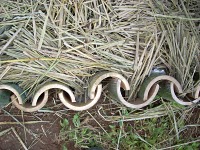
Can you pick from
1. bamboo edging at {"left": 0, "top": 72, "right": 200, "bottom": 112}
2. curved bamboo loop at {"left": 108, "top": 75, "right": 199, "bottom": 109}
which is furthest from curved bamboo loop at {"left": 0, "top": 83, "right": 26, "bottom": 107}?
curved bamboo loop at {"left": 108, "top": 75, "right": 199, "bottom": 109}

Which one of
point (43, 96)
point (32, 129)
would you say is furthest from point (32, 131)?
point (43, 96)

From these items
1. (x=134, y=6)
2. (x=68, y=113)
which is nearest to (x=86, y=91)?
(x=68, y=113)

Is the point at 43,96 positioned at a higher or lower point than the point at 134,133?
higher

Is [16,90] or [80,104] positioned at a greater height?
[16,90]

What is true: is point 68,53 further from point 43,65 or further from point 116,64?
point 116,64

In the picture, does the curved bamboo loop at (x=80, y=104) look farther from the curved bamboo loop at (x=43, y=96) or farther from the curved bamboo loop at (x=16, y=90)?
the curved bamboo loop at (x=16, y=90)

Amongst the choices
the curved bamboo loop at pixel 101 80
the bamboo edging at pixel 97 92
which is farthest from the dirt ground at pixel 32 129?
the curved bamboo loop at pixel 101 80

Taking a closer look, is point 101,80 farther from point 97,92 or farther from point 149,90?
point 149,90

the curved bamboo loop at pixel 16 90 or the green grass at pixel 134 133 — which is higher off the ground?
the curved bamboo loop at pixel 16 90

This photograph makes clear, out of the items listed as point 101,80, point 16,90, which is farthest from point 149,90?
point 16,90

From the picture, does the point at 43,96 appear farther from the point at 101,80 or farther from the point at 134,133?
the point at 134,133

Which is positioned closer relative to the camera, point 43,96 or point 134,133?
point 43,96

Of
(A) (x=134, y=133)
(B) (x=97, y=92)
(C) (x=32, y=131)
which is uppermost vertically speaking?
(B) (x=97, y=92)
